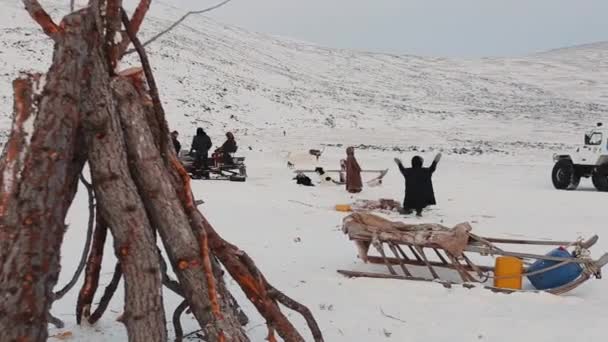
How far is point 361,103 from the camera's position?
48250mm

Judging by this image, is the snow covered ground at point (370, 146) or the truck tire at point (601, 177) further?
the truck tire at point (601, 177)

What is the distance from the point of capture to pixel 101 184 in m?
3.75

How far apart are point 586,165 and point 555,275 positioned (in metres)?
13.3

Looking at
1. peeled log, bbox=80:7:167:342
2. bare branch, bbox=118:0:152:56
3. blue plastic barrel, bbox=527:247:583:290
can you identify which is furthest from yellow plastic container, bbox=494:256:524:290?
bare branch, bbox=118:0:152:56

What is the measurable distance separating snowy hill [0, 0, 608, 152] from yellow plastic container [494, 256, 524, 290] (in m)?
26.0

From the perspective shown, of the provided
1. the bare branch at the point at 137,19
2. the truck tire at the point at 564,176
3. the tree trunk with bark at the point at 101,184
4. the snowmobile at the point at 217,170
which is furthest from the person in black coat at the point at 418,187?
the tree trunk with bark at the point at 101,184

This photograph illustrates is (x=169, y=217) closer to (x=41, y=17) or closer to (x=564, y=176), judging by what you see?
(x=41, y=17)

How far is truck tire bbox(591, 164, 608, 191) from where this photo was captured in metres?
18.5

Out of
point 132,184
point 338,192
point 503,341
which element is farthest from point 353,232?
point 338,192

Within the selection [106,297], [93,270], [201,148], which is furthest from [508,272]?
[201,148]

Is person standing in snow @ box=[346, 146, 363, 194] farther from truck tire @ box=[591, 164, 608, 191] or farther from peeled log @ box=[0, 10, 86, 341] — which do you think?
peeled log @ box=[0, 10, 86, 341]

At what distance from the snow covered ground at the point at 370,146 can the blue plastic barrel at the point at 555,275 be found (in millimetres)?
261

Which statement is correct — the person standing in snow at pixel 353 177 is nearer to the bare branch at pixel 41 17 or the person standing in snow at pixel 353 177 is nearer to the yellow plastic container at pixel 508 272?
the yellow plastic container at pixel 508 272

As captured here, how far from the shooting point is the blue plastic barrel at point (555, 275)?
688cm
